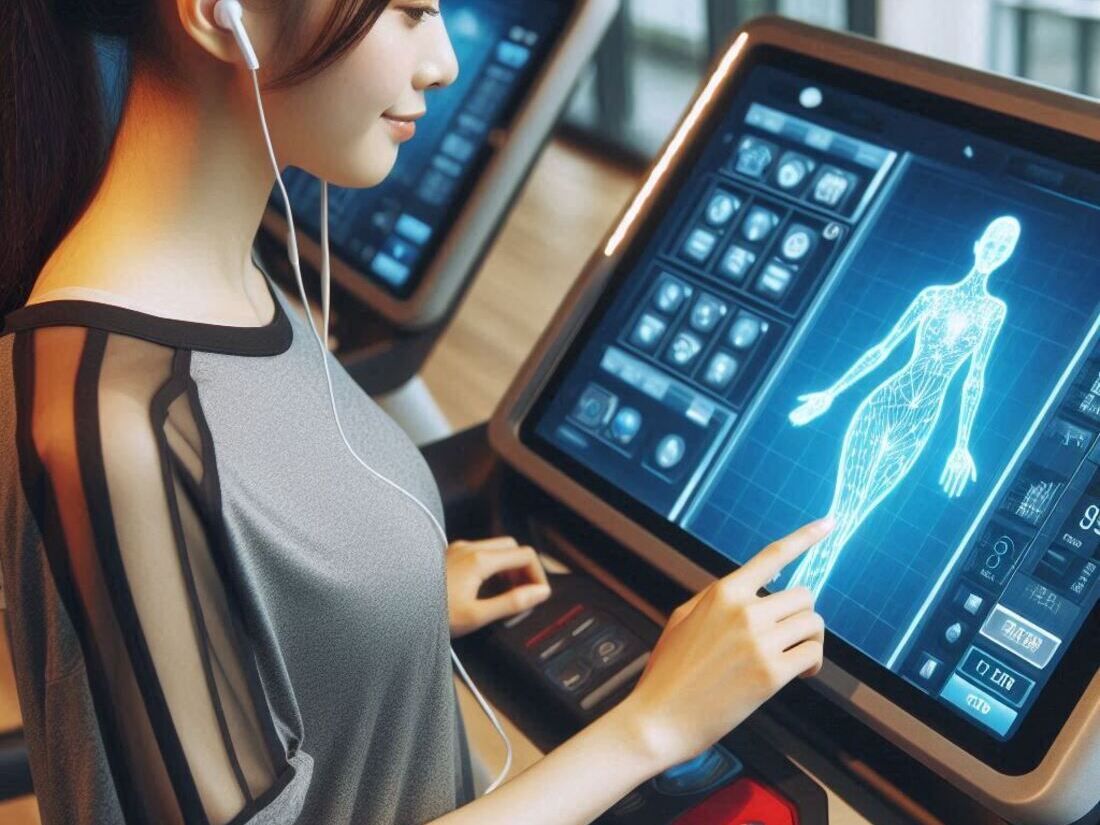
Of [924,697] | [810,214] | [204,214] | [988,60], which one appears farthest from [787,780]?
[988,60]

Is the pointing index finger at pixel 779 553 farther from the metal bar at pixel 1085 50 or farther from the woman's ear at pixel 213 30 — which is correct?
the metal bar at pixel 1085 50

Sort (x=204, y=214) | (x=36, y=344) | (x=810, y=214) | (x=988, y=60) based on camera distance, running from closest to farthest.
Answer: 1. (x=36, y=344)
2. (x=204, y=214)
3. (x=810, y=214)
4. (x=988, y=60)

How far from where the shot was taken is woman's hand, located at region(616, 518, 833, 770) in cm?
81

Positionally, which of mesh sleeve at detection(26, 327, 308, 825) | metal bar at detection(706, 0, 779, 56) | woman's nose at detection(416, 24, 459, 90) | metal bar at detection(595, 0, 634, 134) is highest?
metal bar at detection(706, 0, 779, 56)

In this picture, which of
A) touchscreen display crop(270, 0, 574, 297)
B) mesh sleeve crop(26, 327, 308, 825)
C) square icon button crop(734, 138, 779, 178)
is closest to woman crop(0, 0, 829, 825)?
mesh sleeve crop(26, 327, 308, 825)

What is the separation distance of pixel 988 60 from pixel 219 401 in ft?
9.32

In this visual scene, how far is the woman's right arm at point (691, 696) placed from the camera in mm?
791

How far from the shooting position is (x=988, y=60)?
313 cm

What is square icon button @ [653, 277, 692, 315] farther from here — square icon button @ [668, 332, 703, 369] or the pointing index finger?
the pointing index finger

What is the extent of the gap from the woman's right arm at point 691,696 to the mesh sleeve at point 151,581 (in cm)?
16

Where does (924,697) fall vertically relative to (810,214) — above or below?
below

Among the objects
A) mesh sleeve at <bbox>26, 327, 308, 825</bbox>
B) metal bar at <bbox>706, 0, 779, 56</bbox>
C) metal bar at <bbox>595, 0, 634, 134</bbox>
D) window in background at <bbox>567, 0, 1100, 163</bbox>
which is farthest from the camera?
metal bar at <bbox>595, 0, 634, 134</bbox>

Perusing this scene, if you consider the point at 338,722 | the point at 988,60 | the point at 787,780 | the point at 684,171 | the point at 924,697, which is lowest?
the point at 338,722

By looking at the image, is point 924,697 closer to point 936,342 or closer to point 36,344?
point 936,342
